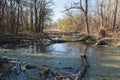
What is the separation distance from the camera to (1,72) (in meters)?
9.86

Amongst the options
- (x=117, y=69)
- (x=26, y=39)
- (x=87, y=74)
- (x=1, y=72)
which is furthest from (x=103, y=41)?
(x=1, y=72)

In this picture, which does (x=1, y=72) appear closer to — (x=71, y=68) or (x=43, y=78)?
(x=43, y=78)

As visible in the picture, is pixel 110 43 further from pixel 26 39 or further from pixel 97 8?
pixel 97 8

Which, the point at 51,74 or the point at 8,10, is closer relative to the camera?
the point at 51,74

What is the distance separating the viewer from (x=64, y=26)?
7250 centimetres

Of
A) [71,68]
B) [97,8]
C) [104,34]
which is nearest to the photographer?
[71,68]

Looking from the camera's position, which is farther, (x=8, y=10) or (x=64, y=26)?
(x=64, y=26)

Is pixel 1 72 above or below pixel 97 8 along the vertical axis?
below

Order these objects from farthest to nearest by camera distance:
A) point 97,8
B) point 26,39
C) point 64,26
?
point 64,26, point 97,8, point 26,39

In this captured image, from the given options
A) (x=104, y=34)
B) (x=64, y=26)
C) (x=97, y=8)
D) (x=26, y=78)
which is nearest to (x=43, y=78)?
(x=26, y=78)

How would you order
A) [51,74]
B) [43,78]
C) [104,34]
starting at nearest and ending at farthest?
[43,78], [51,74], [104,34]

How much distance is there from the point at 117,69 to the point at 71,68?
2369 mm

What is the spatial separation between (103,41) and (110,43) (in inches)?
31.1

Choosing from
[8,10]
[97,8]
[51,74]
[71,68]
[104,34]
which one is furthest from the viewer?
[97,8]
